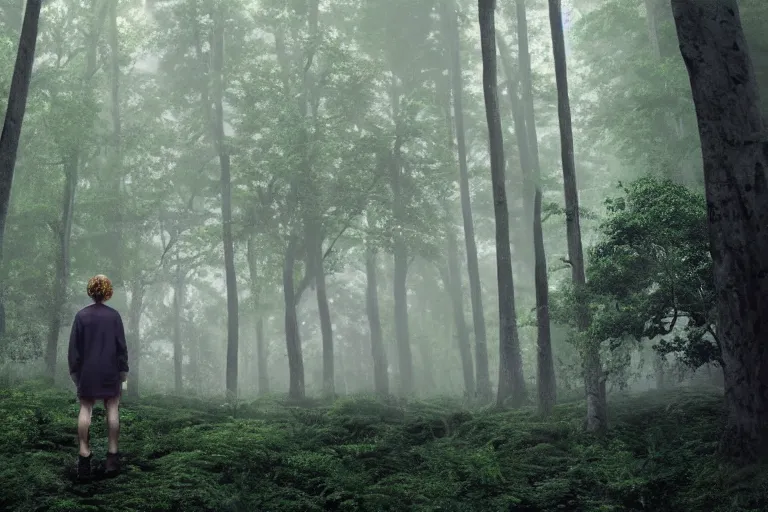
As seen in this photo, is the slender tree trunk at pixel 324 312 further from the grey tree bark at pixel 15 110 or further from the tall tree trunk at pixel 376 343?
the grey tree bark at pixel 15 110

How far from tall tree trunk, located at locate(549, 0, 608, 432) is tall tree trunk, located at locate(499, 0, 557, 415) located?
5.52ft

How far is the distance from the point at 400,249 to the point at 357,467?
23.7 meters

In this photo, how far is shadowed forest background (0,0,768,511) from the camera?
9102 millimetres

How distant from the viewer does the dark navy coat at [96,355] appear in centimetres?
790

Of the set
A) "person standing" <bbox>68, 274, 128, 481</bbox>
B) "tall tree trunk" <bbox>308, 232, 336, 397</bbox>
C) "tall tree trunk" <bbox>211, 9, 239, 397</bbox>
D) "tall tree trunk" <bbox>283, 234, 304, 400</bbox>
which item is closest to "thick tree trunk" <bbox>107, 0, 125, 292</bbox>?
"tall tree trunk" <bbox>211, 9, 239, 397</bbox>

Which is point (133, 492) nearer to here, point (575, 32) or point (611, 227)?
Answer: point (611, 227)

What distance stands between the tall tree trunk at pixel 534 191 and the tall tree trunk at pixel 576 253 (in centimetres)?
168

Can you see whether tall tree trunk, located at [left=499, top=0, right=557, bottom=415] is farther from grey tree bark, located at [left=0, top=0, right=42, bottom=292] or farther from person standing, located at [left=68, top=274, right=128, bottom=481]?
grey tree bark, located at [left=0, top=0, right=42, bottom=292]

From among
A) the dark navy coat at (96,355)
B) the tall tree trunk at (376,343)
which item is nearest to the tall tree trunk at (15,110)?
the dark navy coat at (96,355)

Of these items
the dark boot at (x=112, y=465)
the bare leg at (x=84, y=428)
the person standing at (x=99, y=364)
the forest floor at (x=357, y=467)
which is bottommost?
the forest floor at (x=357, y=467)

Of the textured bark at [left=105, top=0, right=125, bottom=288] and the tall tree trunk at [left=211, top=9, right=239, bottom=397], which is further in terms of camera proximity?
the textured bark at [left=105, top=0, right=125, bottom=288]

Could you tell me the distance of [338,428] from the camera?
12195mm

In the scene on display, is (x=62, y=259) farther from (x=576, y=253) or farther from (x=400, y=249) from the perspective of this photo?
(x=576, y=253)

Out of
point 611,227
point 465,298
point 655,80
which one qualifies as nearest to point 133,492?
point 611,227
